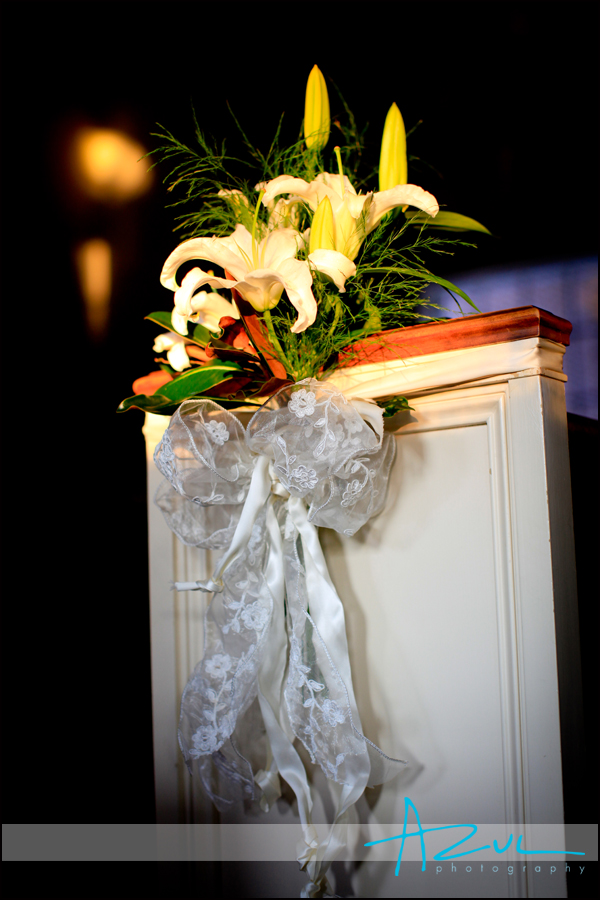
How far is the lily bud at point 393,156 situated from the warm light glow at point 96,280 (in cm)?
59

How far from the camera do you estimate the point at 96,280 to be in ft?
3.48

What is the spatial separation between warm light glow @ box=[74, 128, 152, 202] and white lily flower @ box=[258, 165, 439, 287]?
55 cm

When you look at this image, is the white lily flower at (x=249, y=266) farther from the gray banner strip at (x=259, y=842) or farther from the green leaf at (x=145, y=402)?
the gray banner strip at (x=259, y=842)

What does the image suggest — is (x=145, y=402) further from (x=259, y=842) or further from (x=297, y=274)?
(x=259, y=842)

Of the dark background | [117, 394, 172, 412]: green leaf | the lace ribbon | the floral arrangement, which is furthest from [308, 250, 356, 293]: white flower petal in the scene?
the dark background

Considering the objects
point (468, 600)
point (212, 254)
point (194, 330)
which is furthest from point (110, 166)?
point (468, 600)

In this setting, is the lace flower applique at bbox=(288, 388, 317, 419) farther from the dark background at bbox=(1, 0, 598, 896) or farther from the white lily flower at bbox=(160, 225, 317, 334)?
the dark background at bbox=(1, 0, 598, 896)

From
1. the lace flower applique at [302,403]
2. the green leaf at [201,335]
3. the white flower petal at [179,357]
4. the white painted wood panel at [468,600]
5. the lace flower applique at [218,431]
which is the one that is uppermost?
the green leaf at [201,335]

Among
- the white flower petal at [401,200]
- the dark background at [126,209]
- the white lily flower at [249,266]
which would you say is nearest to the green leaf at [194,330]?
the white lily flower at [249,266]

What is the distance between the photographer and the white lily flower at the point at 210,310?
0.65m

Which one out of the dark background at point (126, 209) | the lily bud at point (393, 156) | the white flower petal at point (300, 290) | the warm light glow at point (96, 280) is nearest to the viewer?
the white flower petal at point (300, 290)

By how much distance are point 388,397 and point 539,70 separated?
0.63 metres

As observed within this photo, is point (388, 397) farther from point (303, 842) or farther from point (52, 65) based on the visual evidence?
point (52, 65)

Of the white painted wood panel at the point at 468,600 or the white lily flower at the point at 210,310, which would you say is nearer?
the white painted wood panel at the point at 468,600
